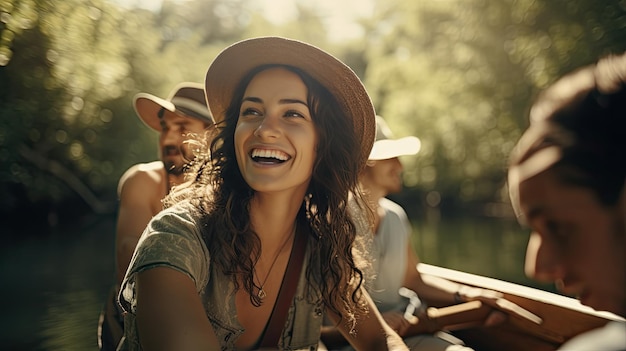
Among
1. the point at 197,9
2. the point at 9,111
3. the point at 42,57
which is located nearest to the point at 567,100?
the point at 42,57

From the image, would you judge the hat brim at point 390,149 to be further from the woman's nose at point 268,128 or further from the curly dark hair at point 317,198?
the woman's nose at point 268,128

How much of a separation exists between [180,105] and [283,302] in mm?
1903

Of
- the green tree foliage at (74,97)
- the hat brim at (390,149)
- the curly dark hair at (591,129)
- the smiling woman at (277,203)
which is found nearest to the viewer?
the curly dark hair at (591,129)

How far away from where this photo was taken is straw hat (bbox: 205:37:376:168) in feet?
6.52

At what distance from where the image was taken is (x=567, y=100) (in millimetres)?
1031

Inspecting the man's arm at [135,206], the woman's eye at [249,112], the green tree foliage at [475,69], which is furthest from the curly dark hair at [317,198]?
the green tree foliage at [475,69]

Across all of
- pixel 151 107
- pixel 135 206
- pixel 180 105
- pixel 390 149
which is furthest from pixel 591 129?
pixel 151 107

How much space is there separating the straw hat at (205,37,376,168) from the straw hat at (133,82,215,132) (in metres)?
1.37

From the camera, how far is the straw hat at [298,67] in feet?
6.52

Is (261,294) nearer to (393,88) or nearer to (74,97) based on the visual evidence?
(74,97)

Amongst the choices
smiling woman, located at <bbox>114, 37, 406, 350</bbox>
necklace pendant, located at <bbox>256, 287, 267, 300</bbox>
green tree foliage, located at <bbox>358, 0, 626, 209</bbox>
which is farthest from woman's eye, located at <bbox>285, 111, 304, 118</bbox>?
green tree foliage, located at <bbox>358, 0, 626, 209</bbox>

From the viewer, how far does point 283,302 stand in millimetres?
A: 2018

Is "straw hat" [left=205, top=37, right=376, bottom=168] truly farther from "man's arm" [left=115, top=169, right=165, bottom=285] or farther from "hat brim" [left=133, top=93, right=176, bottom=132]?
"hat brim" [left=133, top=93, right=176, bottom=132]

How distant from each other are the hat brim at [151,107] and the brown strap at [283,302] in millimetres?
1790
